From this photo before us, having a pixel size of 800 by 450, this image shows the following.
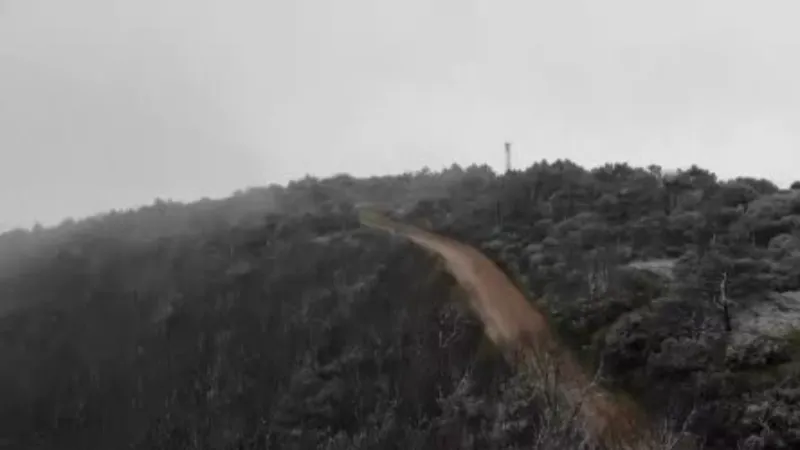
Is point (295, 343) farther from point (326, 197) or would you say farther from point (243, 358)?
point (326, 197)

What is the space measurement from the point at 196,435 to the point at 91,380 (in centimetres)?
481

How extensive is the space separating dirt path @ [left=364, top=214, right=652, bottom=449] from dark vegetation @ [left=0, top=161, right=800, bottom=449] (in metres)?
0.41

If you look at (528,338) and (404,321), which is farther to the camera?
(404,321)

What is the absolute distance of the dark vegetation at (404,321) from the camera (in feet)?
53.5

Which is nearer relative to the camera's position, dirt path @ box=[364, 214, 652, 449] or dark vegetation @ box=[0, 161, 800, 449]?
dirt path @ box=[364, 214, 652, 449]

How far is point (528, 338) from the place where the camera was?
18.8 meters

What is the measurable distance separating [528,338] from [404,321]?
136 inches

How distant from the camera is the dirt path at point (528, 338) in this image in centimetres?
1565

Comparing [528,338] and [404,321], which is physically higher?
[404,321]

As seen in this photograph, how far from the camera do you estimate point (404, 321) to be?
2073cm

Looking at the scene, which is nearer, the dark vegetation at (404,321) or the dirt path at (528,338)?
the dirt path at (528,338)

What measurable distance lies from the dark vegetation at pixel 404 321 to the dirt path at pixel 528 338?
→ 1.33ft

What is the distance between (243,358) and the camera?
22.0 metres

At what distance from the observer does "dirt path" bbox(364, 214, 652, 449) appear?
15.6 m
